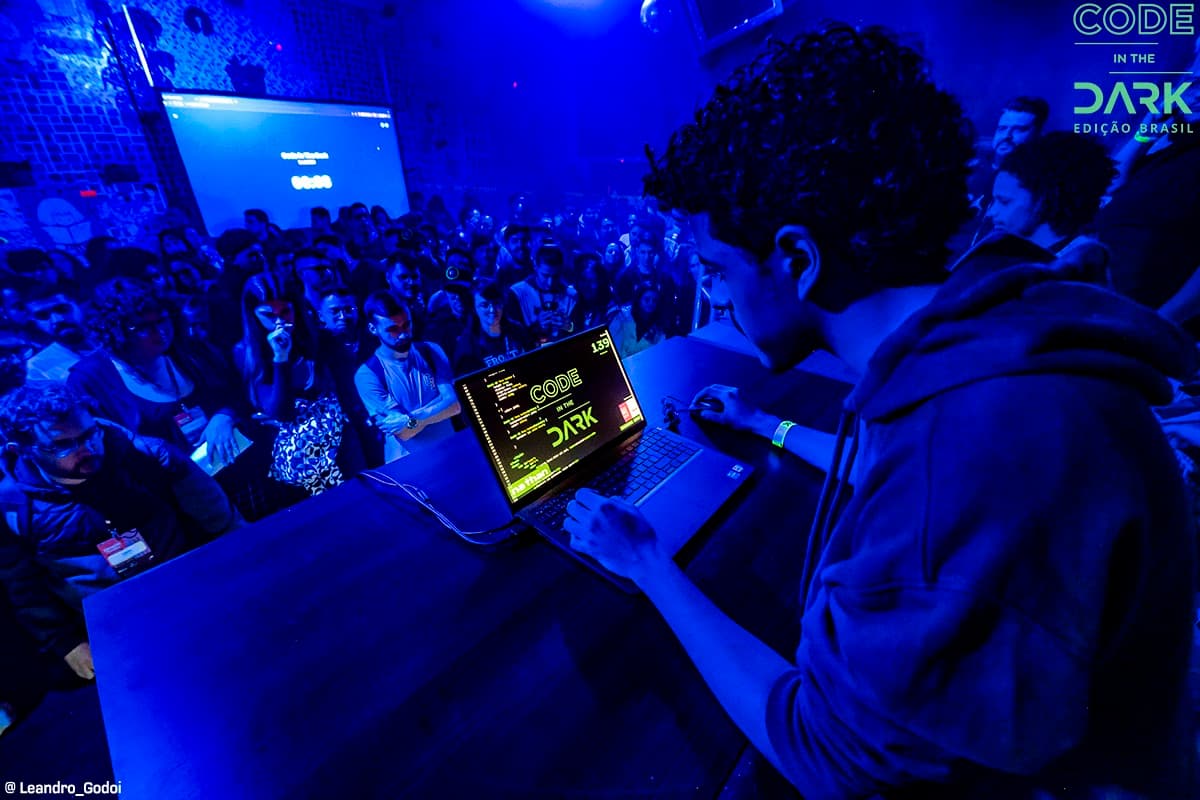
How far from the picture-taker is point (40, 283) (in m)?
1.02

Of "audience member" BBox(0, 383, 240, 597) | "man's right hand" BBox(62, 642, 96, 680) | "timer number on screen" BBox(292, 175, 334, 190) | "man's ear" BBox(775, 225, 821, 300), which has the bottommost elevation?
"man's right hand" BBox(62, 642, 96, 680)

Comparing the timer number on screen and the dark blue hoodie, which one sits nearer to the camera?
the dark blue hoodie

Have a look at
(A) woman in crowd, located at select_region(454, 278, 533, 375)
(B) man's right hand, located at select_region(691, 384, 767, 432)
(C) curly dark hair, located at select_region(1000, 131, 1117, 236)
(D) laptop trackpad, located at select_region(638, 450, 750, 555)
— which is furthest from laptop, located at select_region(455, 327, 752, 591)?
(C) curly dark hair, located at select_region(1000, 131, 1117, 236)

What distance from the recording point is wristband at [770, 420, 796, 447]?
98 cm

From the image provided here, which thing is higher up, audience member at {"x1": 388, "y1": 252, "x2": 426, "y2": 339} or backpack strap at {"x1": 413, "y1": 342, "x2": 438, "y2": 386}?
audience member at {"x1": 388, "y1": 252, "x2": 426, "y2": 339}

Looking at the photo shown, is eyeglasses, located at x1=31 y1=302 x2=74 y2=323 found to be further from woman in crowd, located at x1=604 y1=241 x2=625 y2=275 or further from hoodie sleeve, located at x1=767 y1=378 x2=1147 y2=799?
woman in crowd, located at x1=604 y1=241 x2=625 y2=275

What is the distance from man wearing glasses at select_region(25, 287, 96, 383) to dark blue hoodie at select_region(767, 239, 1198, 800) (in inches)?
67.6

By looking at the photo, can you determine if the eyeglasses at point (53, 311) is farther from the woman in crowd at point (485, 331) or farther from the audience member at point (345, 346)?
the woman in crowd at point (485, 331)

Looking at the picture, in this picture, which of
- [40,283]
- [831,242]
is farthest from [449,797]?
[40,283]

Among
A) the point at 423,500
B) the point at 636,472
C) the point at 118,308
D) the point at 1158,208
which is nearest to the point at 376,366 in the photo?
the point at 118,308

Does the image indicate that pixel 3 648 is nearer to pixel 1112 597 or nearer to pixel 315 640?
pixel 315 640

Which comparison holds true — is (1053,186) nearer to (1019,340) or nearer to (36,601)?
(1019,340)

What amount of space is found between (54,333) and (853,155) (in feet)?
5.78

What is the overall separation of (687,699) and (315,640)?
0.49 m
